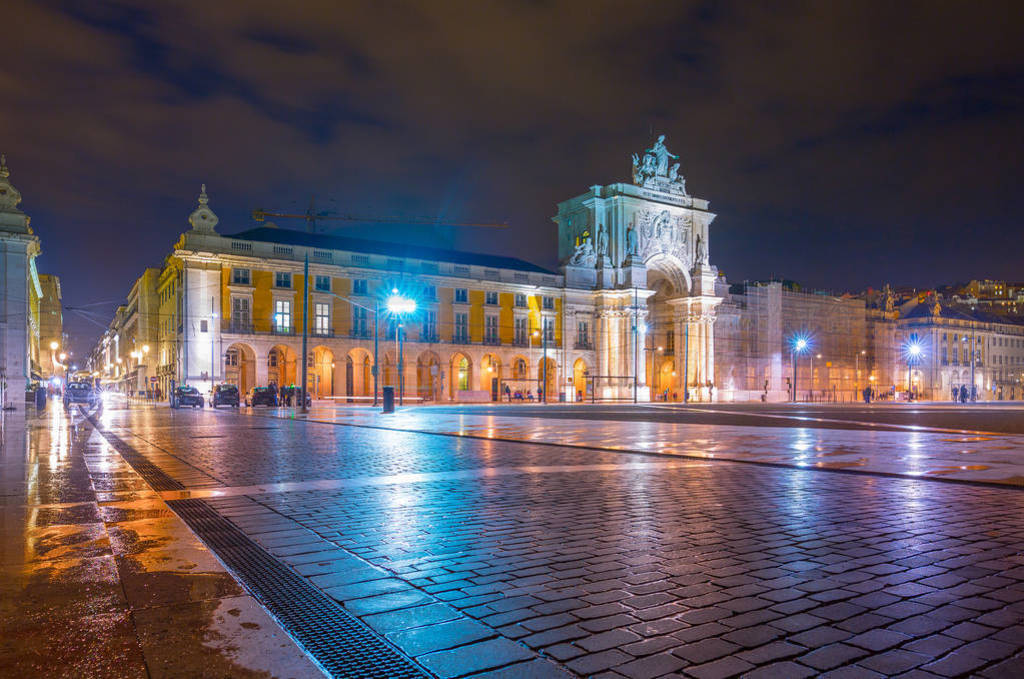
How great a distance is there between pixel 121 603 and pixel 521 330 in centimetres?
6251

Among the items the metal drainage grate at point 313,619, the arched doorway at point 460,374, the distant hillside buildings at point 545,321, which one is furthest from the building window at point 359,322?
the metal drainage grate at point 313,619

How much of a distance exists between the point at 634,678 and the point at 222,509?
5.29m

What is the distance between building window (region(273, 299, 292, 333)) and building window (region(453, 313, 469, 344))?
550 inches

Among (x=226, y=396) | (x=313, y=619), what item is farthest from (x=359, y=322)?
(x=313, y=619)

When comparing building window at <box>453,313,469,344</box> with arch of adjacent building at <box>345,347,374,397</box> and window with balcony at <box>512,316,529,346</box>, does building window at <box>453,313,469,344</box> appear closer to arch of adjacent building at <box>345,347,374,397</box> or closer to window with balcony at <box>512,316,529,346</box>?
window with balcony at <box>512,316,529,346</box>

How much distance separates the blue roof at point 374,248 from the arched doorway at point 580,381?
9.00 meters

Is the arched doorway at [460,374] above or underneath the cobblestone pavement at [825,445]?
above

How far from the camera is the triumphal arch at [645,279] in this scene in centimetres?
6994

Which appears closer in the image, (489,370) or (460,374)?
(489,370)

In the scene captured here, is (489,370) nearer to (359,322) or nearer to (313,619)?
(359,322)

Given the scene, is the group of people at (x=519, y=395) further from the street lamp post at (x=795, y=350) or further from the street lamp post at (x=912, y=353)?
the street lamp post at (x=912, y=353)

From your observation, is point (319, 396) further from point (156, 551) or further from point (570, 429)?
point (156, 551)

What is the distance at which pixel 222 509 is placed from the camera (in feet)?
23.8

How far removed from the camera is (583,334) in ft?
231
